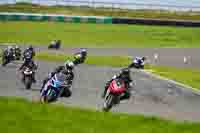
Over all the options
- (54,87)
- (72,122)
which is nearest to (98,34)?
(54,87)

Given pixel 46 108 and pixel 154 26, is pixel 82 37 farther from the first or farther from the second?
pixel 46 108

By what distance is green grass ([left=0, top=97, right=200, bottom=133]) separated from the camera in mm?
7957

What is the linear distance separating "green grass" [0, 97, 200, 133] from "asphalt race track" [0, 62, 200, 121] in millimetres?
4695

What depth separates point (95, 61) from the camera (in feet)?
107

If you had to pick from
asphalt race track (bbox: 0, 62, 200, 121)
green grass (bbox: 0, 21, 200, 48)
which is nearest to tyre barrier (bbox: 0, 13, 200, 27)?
green grass (bbox: 0, 21, 200, 48)

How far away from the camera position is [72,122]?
8.35 metres

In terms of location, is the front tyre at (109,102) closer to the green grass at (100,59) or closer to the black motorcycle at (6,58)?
the black motorcycle at (6,58)

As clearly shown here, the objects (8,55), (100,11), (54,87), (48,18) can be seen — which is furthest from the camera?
(100,11)

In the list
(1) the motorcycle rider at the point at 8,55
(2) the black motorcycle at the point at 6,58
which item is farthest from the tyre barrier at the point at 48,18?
(2) the black motorcycle at the point at 6,58

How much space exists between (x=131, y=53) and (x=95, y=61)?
751 centimetres

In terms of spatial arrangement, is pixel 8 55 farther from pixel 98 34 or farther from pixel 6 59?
pixel 98 34

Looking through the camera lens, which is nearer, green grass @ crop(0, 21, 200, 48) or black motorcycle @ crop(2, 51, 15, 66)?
black motorcycle @ crop(2, 51, 15, 66)

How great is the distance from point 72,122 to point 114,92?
5436mm

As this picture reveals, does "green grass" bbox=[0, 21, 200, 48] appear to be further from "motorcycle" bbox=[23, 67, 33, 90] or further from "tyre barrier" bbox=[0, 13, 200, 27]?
"motorcycle" bbox=[23, 67, 33, 90]
